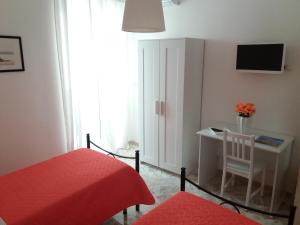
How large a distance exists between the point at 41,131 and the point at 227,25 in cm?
289

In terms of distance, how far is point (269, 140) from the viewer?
8.91ft

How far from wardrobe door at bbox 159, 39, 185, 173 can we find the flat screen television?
0.76 m

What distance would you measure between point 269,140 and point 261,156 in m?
0.61

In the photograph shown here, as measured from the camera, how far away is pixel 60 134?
338 cm

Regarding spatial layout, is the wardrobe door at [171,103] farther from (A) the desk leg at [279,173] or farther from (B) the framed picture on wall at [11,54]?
(B) the framed picture on wall at [11,54]

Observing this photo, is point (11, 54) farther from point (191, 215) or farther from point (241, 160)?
point (241, 160)

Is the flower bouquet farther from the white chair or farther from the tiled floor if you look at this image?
the tiled floor

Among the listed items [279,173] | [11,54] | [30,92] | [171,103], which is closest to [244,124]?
[279,173]

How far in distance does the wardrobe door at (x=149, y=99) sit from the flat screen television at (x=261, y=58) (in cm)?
112

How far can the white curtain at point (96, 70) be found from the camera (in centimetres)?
325

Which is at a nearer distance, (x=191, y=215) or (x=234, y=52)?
(x=191, y=215)

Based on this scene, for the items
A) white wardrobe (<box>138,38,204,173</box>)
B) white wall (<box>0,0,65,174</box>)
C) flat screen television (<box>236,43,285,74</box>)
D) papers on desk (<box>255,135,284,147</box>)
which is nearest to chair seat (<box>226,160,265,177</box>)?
papers on desk (<box>255,135,284,147</box>)

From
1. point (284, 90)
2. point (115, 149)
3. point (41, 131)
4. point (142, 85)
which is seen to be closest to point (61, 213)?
point (41, 131)

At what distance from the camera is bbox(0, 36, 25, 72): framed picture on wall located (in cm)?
269
